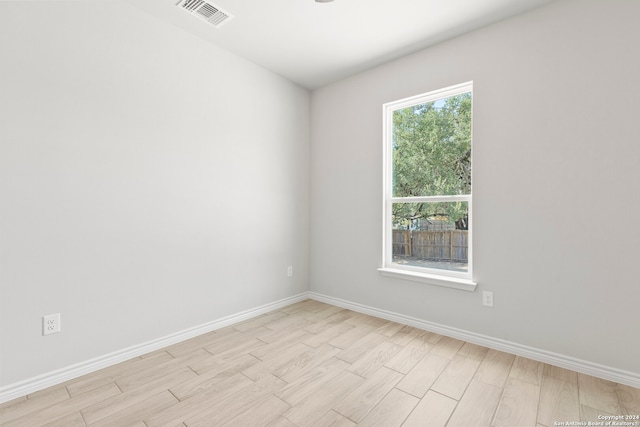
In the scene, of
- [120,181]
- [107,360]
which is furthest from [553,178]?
[107,360]

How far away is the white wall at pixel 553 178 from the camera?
6.28 feet

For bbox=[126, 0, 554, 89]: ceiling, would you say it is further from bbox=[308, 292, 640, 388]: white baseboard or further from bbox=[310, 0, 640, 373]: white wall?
bbox=[308, 292, 640, 388]: white baseboard

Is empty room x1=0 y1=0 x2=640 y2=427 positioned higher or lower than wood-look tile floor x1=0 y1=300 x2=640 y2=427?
higher

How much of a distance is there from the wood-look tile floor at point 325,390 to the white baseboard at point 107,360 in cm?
5

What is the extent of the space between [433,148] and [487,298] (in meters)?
1.37

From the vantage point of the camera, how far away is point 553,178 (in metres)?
2.14

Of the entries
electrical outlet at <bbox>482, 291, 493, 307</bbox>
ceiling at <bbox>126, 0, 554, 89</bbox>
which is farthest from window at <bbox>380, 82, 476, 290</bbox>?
ceiling at <bbox>126, 0, 554, 89</bbox>

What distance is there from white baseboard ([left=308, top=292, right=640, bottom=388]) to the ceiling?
2.48 meters

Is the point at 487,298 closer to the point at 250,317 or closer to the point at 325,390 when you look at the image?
the point at 325,390

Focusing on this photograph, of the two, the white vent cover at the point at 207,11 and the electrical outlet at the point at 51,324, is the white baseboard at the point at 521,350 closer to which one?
the electrical outlet at the point at 51,324

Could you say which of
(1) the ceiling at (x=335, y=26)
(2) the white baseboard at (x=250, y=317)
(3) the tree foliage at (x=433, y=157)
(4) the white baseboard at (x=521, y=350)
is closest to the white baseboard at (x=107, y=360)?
(2) the white baseboard at (x=250, y=317)

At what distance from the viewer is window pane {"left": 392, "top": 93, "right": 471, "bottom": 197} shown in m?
2.64

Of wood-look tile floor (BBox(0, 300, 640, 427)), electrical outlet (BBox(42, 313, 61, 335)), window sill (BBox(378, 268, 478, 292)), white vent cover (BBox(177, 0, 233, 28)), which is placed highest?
white vent cover (BBox(177, 0, 233, 28))

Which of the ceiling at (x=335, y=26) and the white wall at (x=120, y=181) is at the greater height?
the ceiling at (x=335, y=26)
